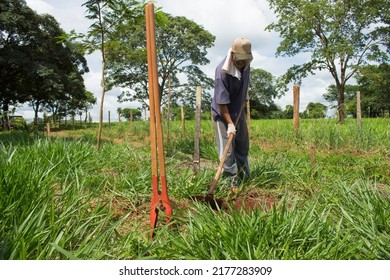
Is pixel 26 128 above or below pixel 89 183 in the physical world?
above

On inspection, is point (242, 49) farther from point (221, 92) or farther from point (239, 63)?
point (221, 92)

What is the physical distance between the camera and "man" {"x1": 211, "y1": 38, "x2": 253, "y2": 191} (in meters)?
3.01

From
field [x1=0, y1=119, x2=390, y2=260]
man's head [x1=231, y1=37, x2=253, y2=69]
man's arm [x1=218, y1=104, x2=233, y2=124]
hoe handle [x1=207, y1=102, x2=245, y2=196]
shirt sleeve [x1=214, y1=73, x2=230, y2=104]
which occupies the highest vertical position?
man's head [x1=231, y1=37, x2=253, y2=69]

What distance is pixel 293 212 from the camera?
80.7 inches

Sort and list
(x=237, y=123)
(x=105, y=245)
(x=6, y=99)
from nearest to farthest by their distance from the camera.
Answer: (x=105, y=245) < (x=237, y=123) < (x=6, y=99)

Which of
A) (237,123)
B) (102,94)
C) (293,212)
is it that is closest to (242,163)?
(237,123)

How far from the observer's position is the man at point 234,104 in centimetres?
301

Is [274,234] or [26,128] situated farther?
[26,128]

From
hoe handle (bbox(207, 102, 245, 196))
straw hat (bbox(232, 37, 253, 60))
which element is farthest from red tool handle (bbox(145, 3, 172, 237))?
straw hat (bbox(232, 37, 253, 60))

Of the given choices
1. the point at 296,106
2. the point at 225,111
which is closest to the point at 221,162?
the point at 225,111

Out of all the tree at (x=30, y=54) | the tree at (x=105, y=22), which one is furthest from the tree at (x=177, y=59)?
the tree at (x=105, y=22)

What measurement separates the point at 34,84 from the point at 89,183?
15.4 meters

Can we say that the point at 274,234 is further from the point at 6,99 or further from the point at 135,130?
the point at 6,99

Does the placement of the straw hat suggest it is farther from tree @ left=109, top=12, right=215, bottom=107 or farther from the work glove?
tree @ left=109, top=12, right=215, bottom=107
